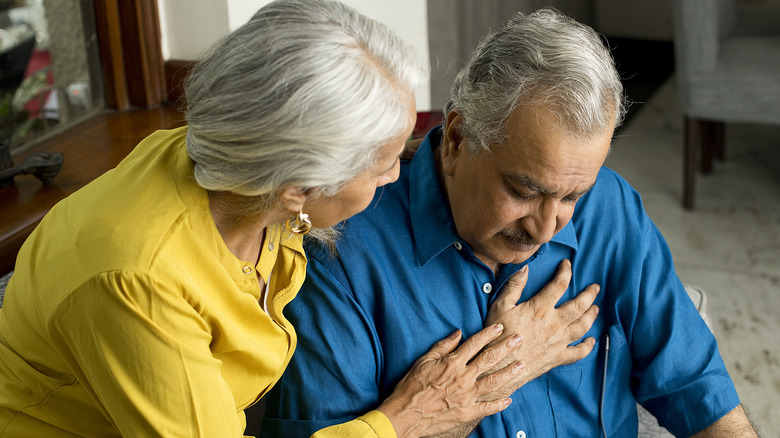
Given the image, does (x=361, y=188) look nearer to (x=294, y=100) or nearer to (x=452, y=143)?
(x=294, y=100)

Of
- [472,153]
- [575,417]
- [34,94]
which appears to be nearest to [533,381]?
[575,417]

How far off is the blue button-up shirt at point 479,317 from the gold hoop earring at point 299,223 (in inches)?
9.6

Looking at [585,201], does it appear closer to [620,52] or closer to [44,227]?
[44,227]

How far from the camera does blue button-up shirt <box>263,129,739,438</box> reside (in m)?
1.30

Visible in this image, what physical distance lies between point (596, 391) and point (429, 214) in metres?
0.49

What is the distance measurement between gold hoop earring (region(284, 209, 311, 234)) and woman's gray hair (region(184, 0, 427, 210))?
0.08 metres

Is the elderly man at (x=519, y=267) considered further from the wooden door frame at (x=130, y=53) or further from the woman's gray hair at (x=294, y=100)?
the wooden door frame at (x=130, y=53)

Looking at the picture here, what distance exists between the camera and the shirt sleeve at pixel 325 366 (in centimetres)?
129

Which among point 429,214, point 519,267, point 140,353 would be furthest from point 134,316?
point 519,267

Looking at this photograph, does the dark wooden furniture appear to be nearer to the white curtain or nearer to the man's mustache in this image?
the man's mustache

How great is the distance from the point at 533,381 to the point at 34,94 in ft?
4.29

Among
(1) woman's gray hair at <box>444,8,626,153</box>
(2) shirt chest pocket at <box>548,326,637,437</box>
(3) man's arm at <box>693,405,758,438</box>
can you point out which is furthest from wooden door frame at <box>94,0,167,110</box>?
(3) man's arm at <box>693,405,758,438</box>

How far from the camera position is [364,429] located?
1225 millimetres

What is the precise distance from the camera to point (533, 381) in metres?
1.44
